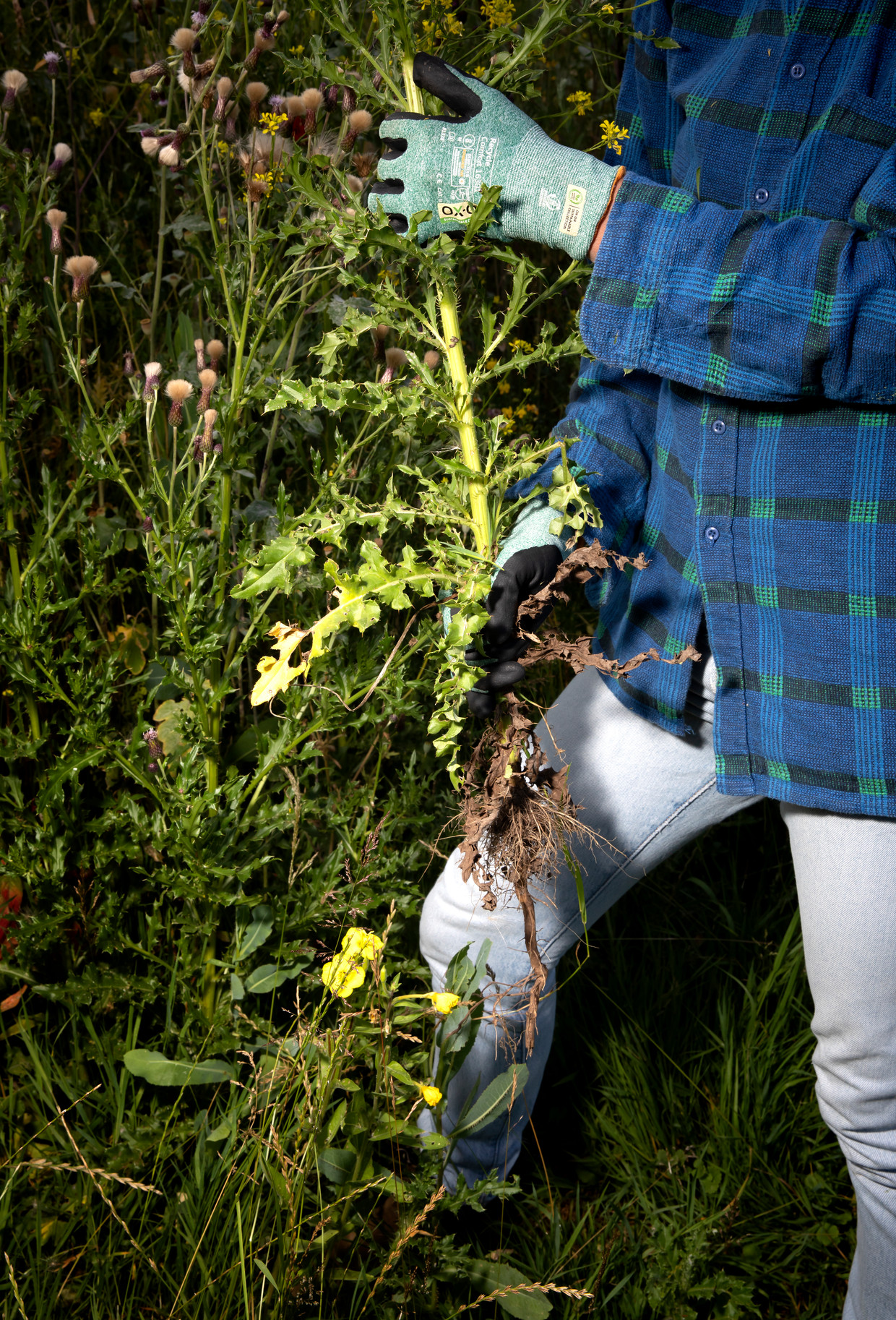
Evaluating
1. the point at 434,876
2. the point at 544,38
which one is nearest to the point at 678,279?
the point at 544,38

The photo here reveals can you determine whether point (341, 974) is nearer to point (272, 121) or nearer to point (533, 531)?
point (533, 531)

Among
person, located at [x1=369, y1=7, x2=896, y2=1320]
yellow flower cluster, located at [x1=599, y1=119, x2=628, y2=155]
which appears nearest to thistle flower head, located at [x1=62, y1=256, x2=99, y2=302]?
person, located at [x1=369, y1=7, x2=896, y2=1320]

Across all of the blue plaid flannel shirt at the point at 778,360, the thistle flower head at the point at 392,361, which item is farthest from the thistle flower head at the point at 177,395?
the blue plaid flannel shirt at the point at 778,360

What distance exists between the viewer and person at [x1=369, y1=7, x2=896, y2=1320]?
3.81ft

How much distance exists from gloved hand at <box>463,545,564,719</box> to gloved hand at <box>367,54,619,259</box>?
387 mm

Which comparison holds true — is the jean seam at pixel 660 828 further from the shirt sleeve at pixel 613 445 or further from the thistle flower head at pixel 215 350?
the thistle flower head at pixel 215 350

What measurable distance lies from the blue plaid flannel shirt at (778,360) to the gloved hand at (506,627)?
0.63 feet

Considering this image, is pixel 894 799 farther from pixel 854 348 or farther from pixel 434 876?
pixel 434 876

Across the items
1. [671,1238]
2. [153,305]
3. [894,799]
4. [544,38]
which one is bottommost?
[671,1238]

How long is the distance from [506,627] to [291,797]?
1.98ft

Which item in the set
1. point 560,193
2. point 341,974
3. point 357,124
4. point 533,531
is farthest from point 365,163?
point 341,974

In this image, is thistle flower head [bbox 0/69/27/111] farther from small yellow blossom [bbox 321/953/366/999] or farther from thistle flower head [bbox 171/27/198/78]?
small yellow blossom [bbox 321/953/366/999]

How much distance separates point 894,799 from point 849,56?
877 millimetres

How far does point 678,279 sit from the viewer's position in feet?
3.87
